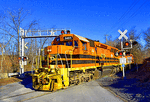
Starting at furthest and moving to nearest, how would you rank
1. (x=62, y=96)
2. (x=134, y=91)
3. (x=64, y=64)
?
(x=64, y=64) → (x=134, y=91) → (x=62, y=96)

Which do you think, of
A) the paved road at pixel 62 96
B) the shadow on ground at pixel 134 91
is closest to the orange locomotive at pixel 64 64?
Result: the paved road at pixel 62 96

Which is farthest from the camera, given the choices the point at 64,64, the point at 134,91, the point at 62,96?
the point at 64,64

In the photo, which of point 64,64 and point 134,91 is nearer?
point 134,91

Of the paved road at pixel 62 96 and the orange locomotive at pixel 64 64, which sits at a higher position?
the orange locomotive at pixel 64 64

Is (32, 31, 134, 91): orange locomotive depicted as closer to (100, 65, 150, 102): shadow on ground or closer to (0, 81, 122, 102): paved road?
(0, 81, 122, 102): paved road

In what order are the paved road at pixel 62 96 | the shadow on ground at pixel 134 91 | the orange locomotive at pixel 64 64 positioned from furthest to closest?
1. the orange locomotive at pixel 64 64
2. the paved road at pixel 62 96
3. the shadow on ground at pixel 134 91

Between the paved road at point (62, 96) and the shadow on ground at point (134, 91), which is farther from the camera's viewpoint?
the paved road at point (62, 96)

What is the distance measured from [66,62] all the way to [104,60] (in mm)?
6797

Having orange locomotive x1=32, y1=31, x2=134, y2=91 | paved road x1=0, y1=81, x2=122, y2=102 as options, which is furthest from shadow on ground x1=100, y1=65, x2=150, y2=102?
orange locomotive x1=32, y1=31, x2=134, y2=91

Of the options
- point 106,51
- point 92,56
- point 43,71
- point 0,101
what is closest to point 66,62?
point 43,71

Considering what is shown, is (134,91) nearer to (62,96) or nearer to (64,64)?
(62,96)

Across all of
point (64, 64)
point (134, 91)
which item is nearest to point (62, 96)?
point (64, 64)

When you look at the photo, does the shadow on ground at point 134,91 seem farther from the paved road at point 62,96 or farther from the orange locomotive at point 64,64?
the orange locomotive at point 64,64

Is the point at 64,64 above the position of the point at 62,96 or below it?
above
